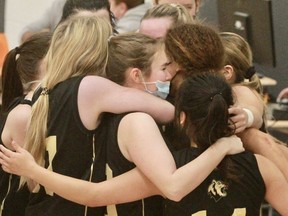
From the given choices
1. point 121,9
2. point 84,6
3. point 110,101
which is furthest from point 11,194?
point 121,9

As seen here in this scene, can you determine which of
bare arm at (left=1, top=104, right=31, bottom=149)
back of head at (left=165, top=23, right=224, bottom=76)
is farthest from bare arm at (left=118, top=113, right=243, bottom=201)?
bare arm at (left=1, top=104, right=31, bottom=149)

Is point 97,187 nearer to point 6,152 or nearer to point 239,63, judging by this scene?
point 6,152

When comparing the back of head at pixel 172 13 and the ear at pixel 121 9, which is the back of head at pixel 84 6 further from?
the ear at pixel 121 9

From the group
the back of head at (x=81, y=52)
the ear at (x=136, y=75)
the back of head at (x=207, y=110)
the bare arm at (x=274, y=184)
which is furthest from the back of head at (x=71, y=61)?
the bare arm at (x=274, y=184)

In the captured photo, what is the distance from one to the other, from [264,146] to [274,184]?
0.62ft

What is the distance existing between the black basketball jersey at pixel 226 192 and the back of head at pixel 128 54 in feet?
1.20

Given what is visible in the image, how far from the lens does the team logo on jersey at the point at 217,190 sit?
2.26 metres

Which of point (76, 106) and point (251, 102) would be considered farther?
point (251, 102)

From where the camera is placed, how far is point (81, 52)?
2.46 m

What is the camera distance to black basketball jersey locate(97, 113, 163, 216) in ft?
7.71

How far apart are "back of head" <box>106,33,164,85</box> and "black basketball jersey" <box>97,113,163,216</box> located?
157 millimetres

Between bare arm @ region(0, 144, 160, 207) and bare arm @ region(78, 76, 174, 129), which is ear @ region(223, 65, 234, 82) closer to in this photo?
bare arm @ region(78, 76, 174, 129)

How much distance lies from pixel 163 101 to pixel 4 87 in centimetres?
82

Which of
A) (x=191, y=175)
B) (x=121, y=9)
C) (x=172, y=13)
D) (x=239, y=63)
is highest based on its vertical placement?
(x=172, y=13)
